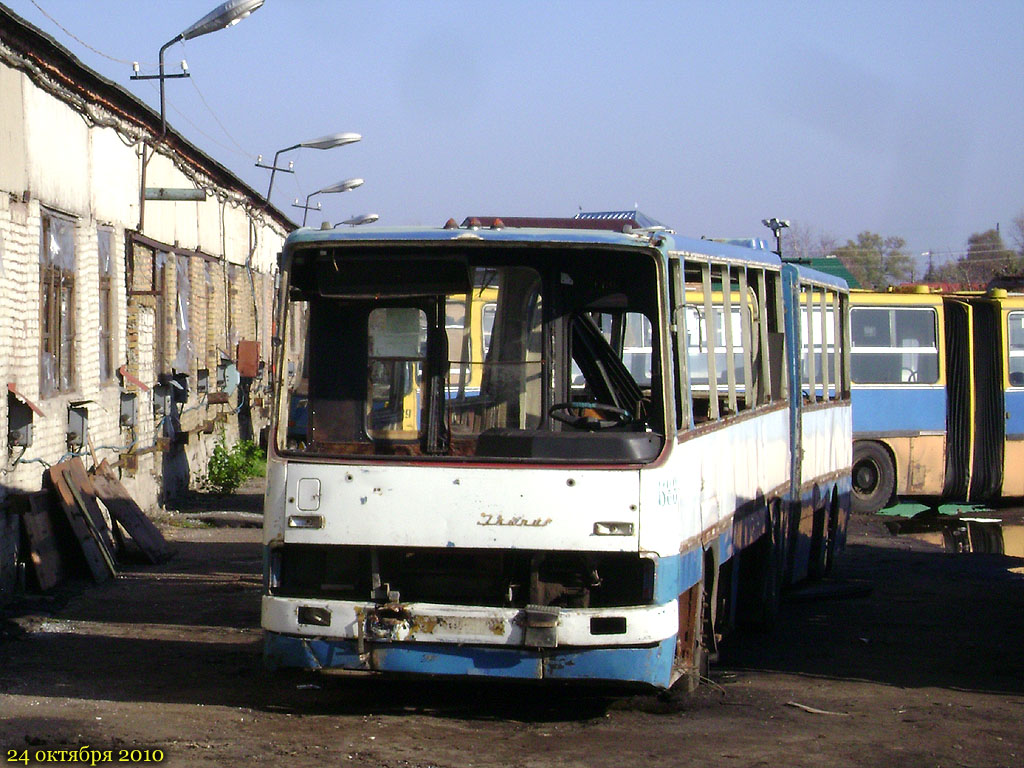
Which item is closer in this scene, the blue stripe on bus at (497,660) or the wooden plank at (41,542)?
the blue stripe on bus at (497,660)

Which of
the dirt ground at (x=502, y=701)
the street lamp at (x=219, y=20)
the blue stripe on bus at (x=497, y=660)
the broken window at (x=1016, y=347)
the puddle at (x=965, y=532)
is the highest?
the street lamp at (x=219, y=20)

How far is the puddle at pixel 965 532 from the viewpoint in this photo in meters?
17.0

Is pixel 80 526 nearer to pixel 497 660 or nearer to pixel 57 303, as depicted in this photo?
pixel 57 303

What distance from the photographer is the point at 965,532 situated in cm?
1838

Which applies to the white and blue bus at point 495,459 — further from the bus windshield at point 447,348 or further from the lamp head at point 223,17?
the lamp head at point 223,17

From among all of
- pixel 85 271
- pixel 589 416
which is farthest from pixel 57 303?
pixel 589 416

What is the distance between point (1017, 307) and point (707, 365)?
12.8 m

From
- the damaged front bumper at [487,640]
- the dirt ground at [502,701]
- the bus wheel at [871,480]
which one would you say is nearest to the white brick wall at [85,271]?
the dirt ground at [502,701]

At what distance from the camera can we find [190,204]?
19.9 metres

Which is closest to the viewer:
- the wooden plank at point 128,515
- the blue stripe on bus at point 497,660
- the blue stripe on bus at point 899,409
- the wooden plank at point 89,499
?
the blue stripe on bus at point 497,660

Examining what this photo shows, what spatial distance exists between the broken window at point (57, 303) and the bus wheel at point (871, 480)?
35.5ft

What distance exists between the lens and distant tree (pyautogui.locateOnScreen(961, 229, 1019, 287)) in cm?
8512

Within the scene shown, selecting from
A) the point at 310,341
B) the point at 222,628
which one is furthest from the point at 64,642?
the point at 310,341

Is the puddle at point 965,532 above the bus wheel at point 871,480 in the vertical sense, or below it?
below
